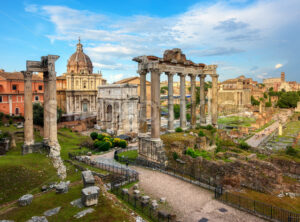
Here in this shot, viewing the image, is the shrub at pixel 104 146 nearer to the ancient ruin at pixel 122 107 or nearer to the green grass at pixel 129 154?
the green grass at pixel 129 154

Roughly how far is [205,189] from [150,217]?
4.73 metres

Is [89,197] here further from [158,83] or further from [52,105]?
[52,105]

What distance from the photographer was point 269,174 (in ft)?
44.8

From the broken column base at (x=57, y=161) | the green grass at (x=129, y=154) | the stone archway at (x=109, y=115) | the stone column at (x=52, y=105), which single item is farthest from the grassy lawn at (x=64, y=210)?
the stone archway at (x=109, y=115)

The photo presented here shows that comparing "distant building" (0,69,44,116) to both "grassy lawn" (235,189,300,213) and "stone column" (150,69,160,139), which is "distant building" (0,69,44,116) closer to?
"stone column" (150,69,160,139)

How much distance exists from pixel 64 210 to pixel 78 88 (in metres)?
48.2

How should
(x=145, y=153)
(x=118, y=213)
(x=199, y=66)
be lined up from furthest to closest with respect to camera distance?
(x=199, y=66) < (x=145, y=153) < (x=118, y=213)

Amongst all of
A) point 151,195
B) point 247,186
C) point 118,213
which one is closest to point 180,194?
point 151,195

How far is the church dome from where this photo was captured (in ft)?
192

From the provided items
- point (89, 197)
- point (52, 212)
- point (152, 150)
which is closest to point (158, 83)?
point (152, 150)

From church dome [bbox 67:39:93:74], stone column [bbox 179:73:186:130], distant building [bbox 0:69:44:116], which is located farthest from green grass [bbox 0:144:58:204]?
church dome [bbox 67:39:93:74]

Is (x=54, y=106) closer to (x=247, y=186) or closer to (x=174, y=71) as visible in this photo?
(x=174, y=71)

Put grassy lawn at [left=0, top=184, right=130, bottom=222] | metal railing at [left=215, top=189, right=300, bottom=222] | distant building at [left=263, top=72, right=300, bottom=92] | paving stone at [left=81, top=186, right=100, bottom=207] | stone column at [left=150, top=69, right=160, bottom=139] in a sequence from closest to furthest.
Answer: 1. grassy lawn at [left=0, top=184, right=130, bottom=222]
2. paving stone at [left=81, top=186, right=100, bottom=207]
3. metal railing at [left=215, top=189, right=300, bottom=222]
4. stone column at [left=150, top=69, right=160, bottom=139]
5. distant building at [left=263, top=72, right=300, bottom=92]

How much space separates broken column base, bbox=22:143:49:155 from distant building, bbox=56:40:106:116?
32.4 metres
